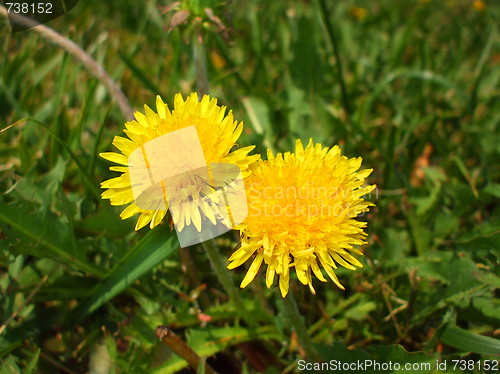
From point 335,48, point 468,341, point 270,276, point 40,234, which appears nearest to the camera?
point 270,276

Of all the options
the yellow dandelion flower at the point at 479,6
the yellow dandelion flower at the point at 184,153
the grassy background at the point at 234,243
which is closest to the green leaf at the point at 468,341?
the grassy background at the point at 234,243

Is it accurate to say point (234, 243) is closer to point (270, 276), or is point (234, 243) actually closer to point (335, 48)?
point (270, 276)

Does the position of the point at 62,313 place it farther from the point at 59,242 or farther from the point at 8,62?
the point at 8,62

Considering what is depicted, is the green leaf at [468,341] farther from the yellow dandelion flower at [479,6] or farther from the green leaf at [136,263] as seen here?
the yellow dandelion flower at [479,6]

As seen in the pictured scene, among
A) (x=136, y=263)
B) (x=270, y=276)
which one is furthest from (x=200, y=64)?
(x=270, y=276)

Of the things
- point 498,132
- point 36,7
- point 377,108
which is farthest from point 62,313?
point 498,132

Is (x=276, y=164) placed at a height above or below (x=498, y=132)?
above

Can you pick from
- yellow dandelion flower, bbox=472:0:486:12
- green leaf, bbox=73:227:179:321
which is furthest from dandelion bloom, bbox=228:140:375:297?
yellow dandelion flower, bbox=472:0:486:12

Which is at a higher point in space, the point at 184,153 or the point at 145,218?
the point at 184,153
